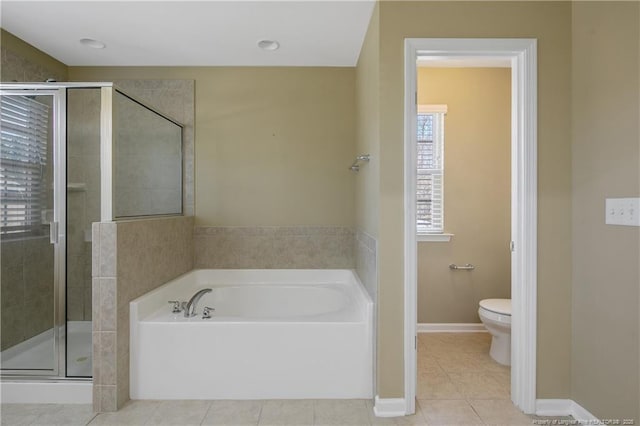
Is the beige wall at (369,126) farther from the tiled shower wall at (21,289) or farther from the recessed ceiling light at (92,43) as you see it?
the tiled shower wall at (21,289)

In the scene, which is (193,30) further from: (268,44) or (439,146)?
(439,146)

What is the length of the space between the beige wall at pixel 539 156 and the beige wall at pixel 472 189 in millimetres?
1321

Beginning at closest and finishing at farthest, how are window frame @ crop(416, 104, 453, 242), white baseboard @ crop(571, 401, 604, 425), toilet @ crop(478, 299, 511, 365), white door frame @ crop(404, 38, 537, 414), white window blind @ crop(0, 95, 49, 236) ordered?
white baseboard @ crop(571, 401, 604, 425), white door frame @ crop(404, 38, 537, 414), white window blind @ crop(0, 95, 49, 236), toilet @ crop(478, 299, 511, 365), window frame @ crop(416, 104, 453, 242)

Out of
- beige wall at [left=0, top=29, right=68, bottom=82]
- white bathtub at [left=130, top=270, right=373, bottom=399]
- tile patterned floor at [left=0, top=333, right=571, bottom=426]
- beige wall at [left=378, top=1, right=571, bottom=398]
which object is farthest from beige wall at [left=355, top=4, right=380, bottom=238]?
beige wall at [left=0, top=29, right=68, bottom=82]

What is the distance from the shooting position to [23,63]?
2.74 metres

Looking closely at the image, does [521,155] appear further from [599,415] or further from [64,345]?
[64,345]

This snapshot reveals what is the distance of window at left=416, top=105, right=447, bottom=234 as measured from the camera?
11.2ft

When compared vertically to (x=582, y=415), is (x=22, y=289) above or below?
above

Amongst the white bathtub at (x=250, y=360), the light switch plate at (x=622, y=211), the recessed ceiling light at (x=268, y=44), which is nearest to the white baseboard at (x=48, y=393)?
the white bathtub at (x=250, y=360)

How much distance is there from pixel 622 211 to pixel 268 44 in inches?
96.2

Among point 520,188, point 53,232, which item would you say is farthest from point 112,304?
point 520,188

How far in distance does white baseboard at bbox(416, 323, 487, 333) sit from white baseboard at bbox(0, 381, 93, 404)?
2623 mm

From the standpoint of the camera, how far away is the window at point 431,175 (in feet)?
11.2

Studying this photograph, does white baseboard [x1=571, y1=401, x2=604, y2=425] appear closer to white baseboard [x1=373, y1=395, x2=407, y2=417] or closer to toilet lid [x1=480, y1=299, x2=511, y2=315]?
toilet lid [x1=480, y1=299, x2=511, y2=315]
